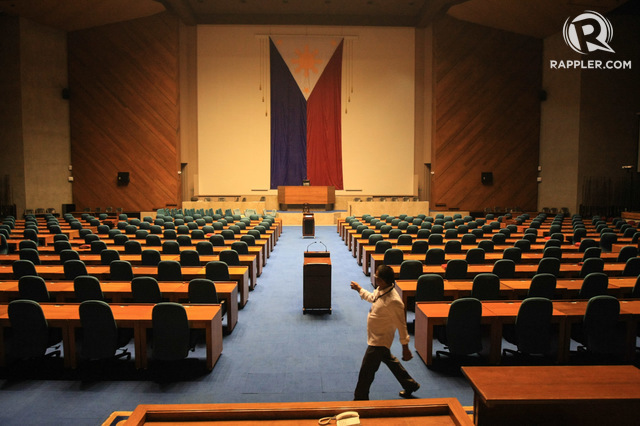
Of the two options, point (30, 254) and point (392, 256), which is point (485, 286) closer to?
point (392, 256)

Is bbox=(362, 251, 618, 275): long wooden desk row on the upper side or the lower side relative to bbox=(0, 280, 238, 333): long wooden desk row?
upper

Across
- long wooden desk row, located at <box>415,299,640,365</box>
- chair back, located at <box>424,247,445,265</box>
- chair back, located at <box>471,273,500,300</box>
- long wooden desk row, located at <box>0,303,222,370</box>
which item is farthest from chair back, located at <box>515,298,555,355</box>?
long wooden desk row, located at <box>0,303,222,370</box>

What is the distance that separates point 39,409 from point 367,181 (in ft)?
68.5

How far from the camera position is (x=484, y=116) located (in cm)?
2206

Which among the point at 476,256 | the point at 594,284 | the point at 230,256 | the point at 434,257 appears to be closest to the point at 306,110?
the point at 230,256

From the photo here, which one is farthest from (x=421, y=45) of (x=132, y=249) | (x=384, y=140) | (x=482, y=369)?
(x=482, y=369)

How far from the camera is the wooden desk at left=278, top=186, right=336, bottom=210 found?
21969 millimetres

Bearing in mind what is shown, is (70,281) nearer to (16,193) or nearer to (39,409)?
(39,409)

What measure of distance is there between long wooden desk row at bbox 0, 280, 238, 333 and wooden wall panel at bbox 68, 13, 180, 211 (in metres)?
16.7

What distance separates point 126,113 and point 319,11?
1166 cm

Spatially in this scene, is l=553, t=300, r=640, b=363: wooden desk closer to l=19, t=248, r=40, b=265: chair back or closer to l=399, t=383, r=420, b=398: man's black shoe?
l=399, t=383, r=420, b=398: man's black shoe

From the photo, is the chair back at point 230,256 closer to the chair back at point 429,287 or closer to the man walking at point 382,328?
the chair back at point 429,287

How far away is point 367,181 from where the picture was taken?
936 inches

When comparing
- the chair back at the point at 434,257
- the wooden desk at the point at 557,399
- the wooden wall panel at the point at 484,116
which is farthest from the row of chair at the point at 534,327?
the wooden wall panel at the point at 484,116
